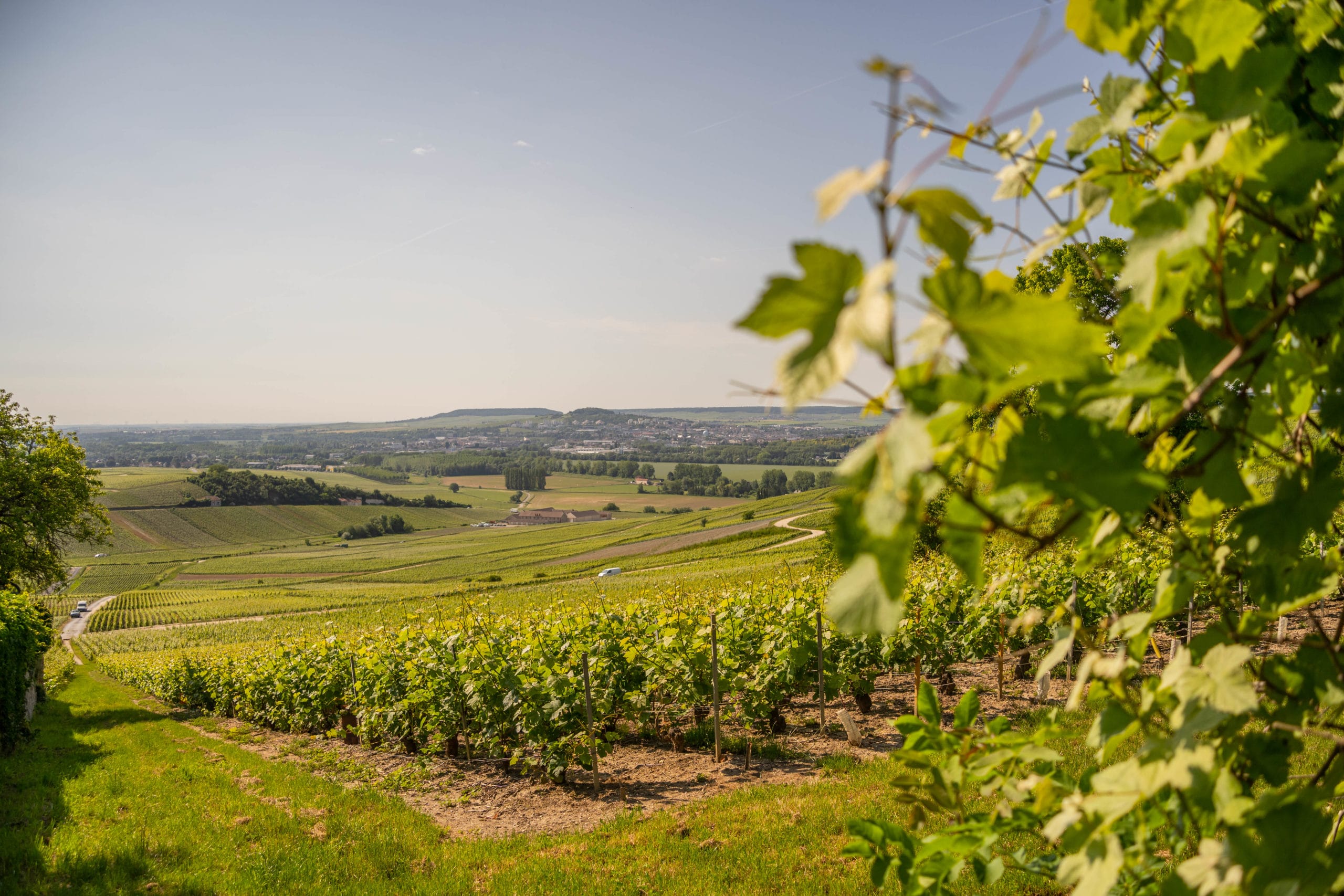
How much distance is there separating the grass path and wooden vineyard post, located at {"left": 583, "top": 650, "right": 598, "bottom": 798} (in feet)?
3.32

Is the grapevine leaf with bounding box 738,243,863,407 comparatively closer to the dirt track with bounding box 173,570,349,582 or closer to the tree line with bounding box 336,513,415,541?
the dirt track with bounding box 173,570,349,582

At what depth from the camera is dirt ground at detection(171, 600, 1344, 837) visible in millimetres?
7164

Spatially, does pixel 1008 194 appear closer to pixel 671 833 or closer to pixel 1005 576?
pixel 1005 576

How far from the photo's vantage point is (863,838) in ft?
3.71

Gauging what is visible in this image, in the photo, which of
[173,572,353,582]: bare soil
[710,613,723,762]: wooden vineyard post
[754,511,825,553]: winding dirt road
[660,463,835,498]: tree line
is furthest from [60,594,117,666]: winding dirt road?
[660,463,835,498]: tree line

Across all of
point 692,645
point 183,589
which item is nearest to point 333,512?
point 183,589

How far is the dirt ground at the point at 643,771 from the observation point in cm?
716

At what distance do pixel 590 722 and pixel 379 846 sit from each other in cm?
232

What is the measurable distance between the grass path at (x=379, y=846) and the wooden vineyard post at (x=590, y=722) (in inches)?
39.8

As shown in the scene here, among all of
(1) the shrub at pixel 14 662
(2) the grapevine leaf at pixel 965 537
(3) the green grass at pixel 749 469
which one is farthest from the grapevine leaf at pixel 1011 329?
(3) the green grass at pixel 749 469

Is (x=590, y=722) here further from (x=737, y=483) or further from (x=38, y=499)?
(x=737, y=483)

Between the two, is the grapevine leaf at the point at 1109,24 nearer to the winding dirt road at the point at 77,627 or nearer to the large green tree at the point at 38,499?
the large green tree at the point at 38,499

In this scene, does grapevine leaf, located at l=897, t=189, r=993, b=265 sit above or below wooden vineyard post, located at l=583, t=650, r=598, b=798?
above

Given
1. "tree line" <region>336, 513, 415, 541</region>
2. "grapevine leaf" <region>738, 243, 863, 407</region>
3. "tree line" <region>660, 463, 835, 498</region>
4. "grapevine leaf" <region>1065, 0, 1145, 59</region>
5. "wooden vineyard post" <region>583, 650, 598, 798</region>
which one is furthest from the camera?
"tree line" <region>660, 463, 835, 498</region>
